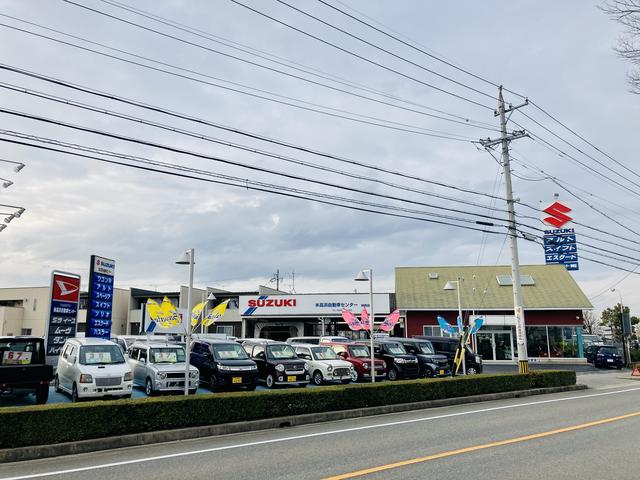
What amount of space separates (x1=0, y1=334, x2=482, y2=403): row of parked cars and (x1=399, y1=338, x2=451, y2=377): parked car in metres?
0.04

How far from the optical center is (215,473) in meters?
7.14

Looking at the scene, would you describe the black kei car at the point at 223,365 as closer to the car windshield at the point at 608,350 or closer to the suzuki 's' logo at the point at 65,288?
the suzuki 's' logo at the point at 65,288

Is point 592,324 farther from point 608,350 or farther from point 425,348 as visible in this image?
point 425,348

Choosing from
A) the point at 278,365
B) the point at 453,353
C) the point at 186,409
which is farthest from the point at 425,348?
the point at 186,409

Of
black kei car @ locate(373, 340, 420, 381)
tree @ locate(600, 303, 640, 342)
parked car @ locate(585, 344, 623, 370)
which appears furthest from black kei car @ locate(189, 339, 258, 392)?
tree @ locate(600, 303, 640, 342)

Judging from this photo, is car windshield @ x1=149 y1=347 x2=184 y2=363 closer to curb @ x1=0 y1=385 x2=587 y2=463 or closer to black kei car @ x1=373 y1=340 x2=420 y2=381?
curb @ x1=0 y1=385 x2=587 y2=463

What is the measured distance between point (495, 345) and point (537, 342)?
3138 mm

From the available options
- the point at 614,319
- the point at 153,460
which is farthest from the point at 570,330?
the point at 614,319

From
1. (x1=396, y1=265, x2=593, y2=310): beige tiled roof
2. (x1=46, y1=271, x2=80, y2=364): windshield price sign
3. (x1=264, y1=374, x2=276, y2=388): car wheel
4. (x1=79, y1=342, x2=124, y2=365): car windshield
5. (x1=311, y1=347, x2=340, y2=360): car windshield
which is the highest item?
(x1=396, y1=265, x2=593, y2=310): beige tiled roof

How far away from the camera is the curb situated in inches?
346

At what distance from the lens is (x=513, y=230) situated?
69.5 feet

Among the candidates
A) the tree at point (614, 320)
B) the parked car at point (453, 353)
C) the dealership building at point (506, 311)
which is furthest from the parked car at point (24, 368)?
the tree at point (614, 320)

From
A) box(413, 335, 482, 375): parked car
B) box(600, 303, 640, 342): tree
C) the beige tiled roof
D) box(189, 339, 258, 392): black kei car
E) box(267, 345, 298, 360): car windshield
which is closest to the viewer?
box(189, 339, 258, 392): black kei car

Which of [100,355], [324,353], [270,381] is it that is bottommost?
[270,381]
